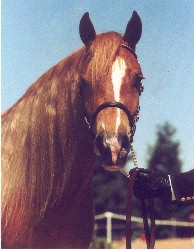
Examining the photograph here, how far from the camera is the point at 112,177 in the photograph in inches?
394

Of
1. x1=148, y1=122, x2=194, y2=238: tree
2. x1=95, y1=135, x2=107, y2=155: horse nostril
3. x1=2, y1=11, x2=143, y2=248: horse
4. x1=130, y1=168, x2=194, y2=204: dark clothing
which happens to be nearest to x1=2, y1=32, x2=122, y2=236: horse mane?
x1=2, y1=11, x2=143, y2=248: horse

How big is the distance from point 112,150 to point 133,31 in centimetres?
77

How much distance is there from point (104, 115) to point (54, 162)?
0.39 metres

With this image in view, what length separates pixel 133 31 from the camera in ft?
8.09

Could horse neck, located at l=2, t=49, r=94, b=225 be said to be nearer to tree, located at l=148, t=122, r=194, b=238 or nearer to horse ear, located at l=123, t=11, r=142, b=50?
horse ear, located at l=123, t=11, r=142, b=50

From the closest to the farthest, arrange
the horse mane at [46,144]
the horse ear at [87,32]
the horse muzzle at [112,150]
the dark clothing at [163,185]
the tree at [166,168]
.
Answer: the horse muzzle at [112,150], the dark clothing at [163,185], the horse mane at [46,144], the horse ear at [87,32], the tree at [166,168]

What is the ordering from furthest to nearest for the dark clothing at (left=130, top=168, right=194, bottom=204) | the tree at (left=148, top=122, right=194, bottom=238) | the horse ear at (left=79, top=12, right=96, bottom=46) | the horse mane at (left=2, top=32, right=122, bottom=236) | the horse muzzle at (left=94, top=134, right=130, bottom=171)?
the tree at (left=148, top=122, right=194, bottom=238) < the horse ear at (left=79, top=12, right=96, bottom=46) < the horse mane at (left=2, top=32, right=122, bottom=236) < the dark clothing at (left=130, top=168, right=194, bottom=204) < the horse muzzle at (left=94, top=134, right=130, bottom=171)

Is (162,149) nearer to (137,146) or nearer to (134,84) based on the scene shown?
(137,146)

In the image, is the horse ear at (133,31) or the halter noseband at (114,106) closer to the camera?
the halter noseband at (114,106)

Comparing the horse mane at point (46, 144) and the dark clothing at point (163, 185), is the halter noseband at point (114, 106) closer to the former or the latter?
the horse mane at point (46, 144)

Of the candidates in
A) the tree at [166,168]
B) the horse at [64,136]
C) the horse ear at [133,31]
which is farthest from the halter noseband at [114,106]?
the tree at [166,168]

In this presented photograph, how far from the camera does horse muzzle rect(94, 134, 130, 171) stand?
2.08 m

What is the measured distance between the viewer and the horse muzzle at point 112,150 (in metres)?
2.08

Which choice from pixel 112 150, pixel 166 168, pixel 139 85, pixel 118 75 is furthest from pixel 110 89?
pixel 166 168
